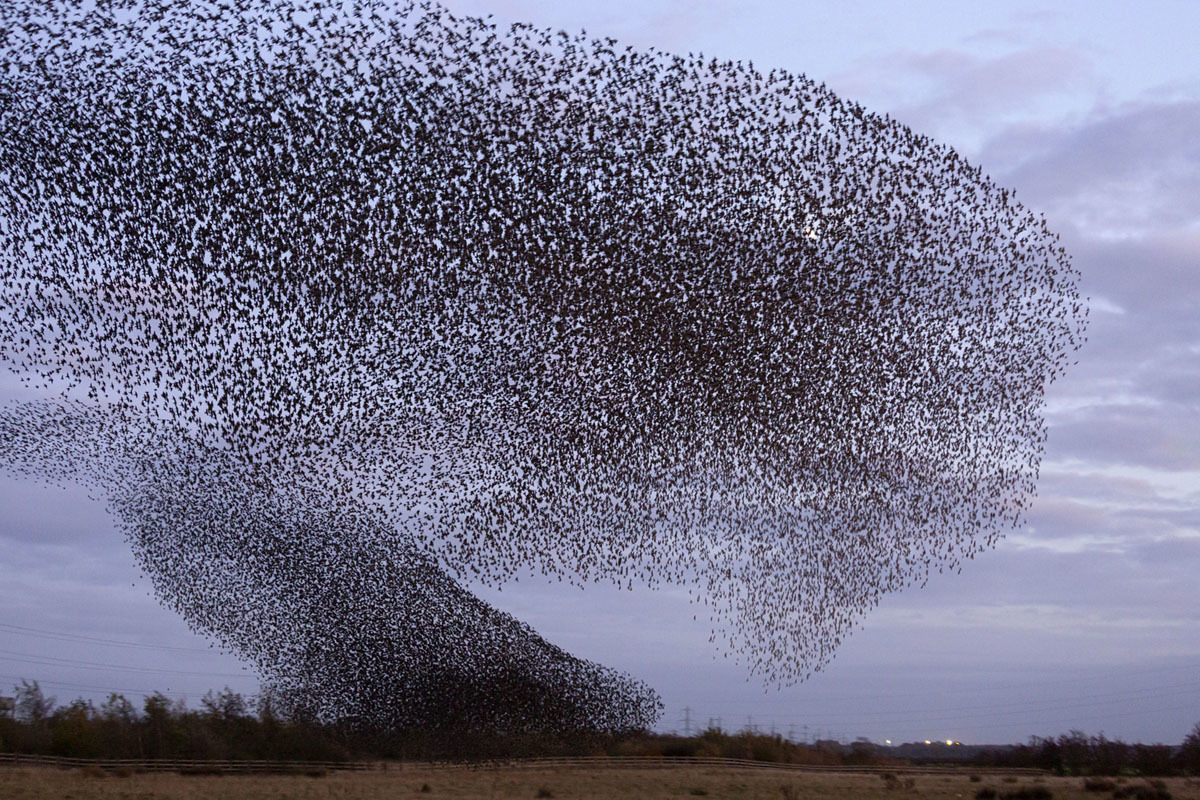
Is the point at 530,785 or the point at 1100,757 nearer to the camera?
the point at 530,785

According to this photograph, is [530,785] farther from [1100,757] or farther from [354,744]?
[1100,757]

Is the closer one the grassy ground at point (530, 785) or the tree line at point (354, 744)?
the grassy ground at point (530, 785)

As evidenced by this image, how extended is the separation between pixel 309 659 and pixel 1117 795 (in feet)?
122

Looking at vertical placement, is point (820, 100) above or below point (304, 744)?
above

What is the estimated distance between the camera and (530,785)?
45625 mm

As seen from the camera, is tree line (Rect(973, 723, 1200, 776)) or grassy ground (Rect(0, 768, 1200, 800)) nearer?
grassy ground (Rect(0, 768, 1200, 800))

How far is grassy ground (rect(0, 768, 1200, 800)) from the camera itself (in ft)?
125

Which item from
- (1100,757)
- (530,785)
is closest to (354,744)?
(530,785)

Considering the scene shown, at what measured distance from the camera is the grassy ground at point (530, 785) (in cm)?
3812

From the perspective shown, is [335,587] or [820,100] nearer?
[820,100]

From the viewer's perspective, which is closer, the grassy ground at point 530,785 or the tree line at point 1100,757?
the grassy ground at point 530,785

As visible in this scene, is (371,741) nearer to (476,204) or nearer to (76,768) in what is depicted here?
(76,768)

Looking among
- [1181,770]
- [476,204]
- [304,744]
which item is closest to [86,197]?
[476,204]

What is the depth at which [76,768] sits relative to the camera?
54625mm
